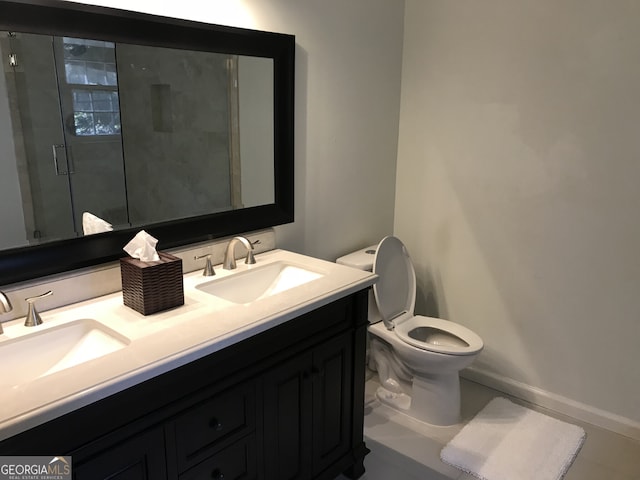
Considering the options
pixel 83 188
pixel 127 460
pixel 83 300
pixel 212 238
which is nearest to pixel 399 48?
pixel 212 238

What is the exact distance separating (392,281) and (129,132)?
147 cm

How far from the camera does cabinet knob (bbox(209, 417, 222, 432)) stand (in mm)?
1479

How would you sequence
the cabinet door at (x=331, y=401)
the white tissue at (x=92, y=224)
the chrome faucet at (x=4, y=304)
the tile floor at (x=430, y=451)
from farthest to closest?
the tile floor at (x=430, y=451) → the cabinet door at (x=331, y=401) → the white tissue at (x=92, y=224) → the chrome faucet at (x=4, y=304)

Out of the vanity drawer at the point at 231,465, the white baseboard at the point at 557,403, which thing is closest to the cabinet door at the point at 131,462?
the vanity drawer at the point at 231,465

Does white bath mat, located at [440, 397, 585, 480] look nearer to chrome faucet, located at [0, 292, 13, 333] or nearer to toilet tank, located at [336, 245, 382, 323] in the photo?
toilet tank, located at [336, 245, 382, 323]

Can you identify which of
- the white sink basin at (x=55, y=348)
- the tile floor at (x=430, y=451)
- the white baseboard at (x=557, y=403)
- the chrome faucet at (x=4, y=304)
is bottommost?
the tile floor at (x=430, y=451)

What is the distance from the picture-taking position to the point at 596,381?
8.19ft

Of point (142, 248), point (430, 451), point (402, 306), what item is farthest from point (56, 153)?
point (430, 451)

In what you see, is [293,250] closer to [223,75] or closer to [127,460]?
[223,75]

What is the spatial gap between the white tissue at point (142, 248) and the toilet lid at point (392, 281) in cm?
116

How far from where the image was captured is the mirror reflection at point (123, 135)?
147 centimetres

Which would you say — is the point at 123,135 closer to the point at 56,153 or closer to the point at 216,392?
the point at 56,153

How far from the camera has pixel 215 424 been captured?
1487 millimetres

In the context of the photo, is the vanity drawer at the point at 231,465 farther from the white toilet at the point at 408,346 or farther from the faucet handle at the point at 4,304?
the white toilet at the point at 408,346
